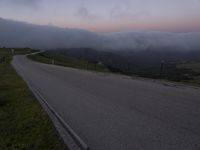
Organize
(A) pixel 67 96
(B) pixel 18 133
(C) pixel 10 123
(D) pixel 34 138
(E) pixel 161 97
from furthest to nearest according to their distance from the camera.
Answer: (A) pixel 67 96 → (E) pixel 161 97 → (C) pixel 10 123 → (B) pixel 18 133 → (D) pixel 34 138

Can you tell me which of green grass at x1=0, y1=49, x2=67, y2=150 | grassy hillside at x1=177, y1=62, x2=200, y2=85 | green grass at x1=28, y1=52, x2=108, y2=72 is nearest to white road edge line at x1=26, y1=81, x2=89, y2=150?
green grass at x1=0, y1=49, x2=67, y2=150

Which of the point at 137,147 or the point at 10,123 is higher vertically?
the point at 137,147

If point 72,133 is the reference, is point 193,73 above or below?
below

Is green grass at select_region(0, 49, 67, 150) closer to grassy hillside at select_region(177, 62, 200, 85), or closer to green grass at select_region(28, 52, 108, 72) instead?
grassy hillside at select_region(177, 62, 200, 85)

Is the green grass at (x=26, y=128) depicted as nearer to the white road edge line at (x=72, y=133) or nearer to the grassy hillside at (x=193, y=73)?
the white road edge line at (x=72, y=133)

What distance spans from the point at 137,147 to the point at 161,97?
5.88 meters

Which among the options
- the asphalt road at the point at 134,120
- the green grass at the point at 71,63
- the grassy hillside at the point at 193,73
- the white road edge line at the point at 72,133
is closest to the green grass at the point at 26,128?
the white road edge line at the point at 72,133

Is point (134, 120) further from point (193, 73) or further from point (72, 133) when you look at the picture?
point (193, 73)

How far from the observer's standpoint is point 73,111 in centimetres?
955

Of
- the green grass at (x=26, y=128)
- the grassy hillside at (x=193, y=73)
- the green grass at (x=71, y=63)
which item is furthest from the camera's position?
the green grass at (x=71, y=63)

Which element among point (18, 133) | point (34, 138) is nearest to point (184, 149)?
point (34, 138)

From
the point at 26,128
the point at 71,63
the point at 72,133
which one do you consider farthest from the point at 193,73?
the point at 72,133

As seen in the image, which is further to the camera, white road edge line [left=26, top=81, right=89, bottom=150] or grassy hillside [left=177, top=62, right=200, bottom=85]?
grassy hillside [left=177, top=62, right=200, bottom=85]

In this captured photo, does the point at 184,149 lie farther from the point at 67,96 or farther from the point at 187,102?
the point at 67,96
